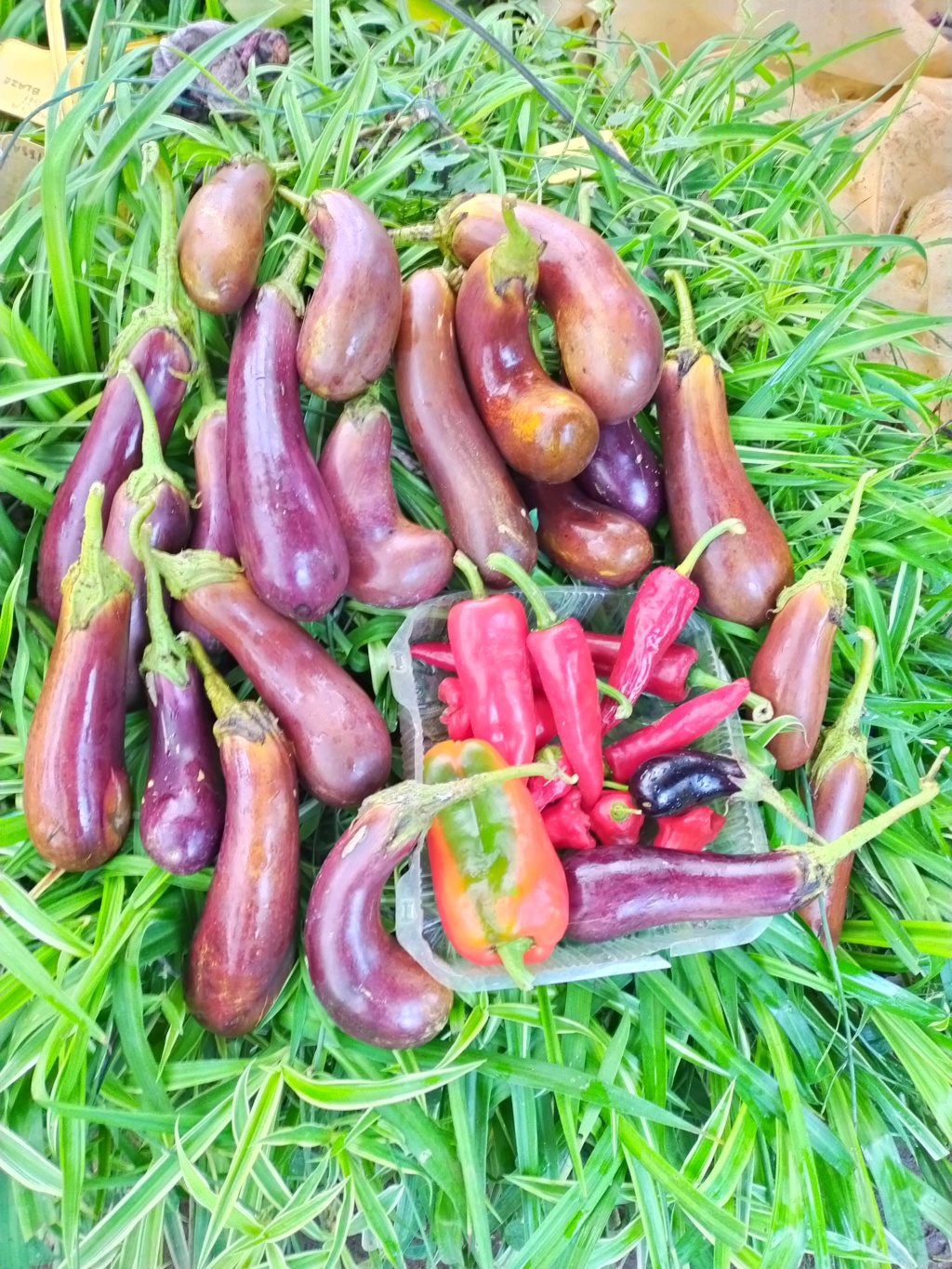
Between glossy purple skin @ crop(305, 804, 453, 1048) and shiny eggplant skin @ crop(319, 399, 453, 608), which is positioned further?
shiny eggplant skin @ crop(319, 399, 453, 608)

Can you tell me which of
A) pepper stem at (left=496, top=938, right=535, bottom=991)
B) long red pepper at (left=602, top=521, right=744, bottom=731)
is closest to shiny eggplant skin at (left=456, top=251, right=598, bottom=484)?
long red pepper at (left=602, top=521, right=744, bottom=731)

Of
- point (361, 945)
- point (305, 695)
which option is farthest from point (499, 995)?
point (305, 695)

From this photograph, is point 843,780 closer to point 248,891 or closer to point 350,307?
point 248,891

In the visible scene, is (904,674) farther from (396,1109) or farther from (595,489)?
(396,1109)

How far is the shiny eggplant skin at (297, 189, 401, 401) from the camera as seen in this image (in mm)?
1100

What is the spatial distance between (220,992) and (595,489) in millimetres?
890

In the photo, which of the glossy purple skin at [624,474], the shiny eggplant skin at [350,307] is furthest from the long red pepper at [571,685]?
the shiny eggplant skin at [350,307]

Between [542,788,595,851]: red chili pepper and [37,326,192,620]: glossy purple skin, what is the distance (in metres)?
0.76

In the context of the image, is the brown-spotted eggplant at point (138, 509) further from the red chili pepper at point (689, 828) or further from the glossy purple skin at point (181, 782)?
the red chili pepper at point (689, 828)

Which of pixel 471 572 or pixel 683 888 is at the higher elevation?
pixel 471 572

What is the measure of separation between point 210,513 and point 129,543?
12 centimetres

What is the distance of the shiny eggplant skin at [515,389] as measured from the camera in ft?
3.66

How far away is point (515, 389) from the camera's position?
3.84 feet

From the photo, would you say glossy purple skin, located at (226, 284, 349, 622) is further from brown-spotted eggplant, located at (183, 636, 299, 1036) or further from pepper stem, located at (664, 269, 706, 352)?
pepper stem, located at (664, 269, 706, 352)
